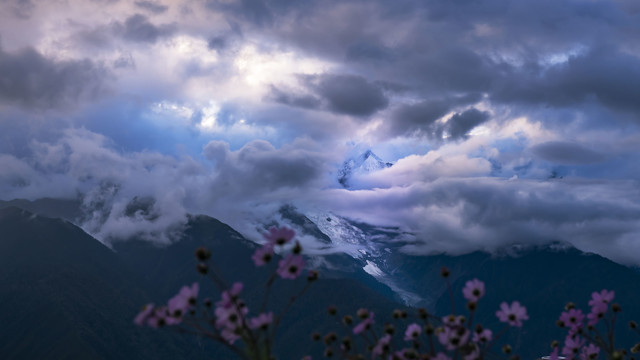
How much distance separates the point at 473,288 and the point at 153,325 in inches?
143

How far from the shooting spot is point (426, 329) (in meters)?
6.75

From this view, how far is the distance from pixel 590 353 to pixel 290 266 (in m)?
4.90

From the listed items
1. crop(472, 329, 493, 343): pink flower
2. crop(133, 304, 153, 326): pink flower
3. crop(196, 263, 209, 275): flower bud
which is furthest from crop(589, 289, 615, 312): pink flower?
crop(133, 304, 153, 326): pink flower

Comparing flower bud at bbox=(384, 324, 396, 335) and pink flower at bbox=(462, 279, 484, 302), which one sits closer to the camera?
pink flower at bbox=(462, 279, 484, 302)

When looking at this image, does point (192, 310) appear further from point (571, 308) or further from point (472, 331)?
point (571, 308)

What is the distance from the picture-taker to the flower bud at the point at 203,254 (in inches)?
224

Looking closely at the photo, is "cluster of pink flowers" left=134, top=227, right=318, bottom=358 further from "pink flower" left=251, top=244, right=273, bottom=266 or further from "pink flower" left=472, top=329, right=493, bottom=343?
"pink flower" left=472, top=329, right=493, bottom=343

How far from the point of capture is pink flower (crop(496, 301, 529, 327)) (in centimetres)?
680

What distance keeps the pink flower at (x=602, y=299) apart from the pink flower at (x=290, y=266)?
4.31 metres

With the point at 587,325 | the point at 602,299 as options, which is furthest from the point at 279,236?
the point at 602,299

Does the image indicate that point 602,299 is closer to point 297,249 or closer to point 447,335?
point 447,335

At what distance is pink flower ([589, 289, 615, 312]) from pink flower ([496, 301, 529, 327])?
1442mm

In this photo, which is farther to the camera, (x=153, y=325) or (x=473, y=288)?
(x=473, y=288)

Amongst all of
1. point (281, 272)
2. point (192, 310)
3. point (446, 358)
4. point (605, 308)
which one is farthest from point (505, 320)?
point (192, 310)
